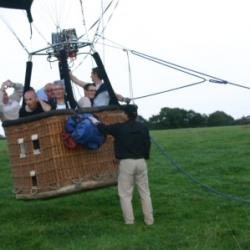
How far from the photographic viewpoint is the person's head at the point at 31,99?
27.8 ft

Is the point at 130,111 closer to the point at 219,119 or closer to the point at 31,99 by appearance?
the point at 31,99

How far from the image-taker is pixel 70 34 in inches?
332

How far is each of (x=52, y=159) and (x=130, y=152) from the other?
1.02m

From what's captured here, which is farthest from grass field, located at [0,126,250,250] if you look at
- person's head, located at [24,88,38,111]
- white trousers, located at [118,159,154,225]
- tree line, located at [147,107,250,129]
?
tree line, located at [147,107,250,129]

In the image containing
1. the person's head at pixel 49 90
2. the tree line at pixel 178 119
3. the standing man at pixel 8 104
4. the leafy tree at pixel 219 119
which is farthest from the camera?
the leafy tree at pixel 219 119

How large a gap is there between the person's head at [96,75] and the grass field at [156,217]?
1.94 metres

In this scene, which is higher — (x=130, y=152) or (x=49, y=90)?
(x=49, y=90)

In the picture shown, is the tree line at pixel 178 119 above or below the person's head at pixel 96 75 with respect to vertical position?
above

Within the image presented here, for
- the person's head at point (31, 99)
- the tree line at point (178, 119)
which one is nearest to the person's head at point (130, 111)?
the person's head at point (31, 99)

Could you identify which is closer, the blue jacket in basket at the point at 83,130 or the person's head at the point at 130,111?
the blue jacket in basket at the point at 83,130

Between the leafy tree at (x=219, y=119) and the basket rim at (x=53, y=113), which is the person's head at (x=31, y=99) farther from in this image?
the leafy tree at (x=219, y=119)

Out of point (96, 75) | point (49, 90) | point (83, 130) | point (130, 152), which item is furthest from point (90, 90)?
point (130, 152)

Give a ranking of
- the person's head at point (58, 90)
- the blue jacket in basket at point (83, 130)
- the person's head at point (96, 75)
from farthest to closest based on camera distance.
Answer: the person's head at point (96, 75), the person's head at point (58, 90), the blue jacket in basket at point (83, 130)

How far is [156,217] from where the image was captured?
371 inches
